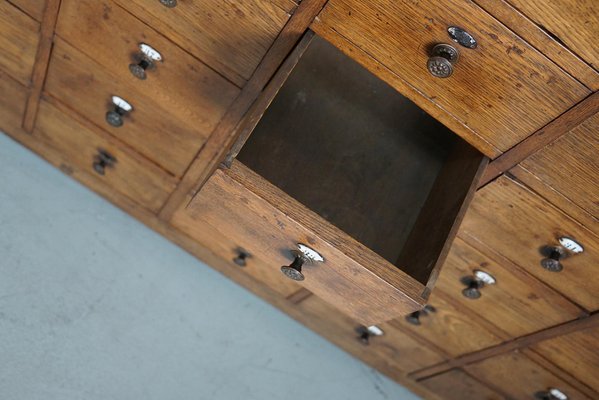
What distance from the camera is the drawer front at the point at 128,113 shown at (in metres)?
2.04

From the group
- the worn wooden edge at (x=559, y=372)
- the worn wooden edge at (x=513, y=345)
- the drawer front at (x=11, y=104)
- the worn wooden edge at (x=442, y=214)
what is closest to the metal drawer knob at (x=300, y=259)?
the worn wooden edge at (x=442, y=214)

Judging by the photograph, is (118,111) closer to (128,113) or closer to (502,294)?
(128,113)

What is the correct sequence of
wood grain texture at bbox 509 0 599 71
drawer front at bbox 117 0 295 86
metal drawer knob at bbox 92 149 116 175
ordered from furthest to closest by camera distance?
metal drawer knob at bbox 92 149 116 175 < drawer front at bbox 117 0 295 86 < wood grain texture at bbox 509 0 599 71

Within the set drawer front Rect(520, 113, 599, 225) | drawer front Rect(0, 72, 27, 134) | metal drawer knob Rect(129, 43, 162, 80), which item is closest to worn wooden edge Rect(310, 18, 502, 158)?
drawer front Rect(520, 113, 599, 225)

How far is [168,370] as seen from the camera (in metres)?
2.40

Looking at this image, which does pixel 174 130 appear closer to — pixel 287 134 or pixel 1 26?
pixel 287 134

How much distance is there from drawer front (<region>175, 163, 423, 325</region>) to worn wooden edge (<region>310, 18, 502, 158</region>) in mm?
374

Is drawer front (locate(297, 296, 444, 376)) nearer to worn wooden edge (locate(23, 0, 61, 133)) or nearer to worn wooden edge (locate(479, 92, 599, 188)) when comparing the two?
worn wooden edge (locate(479, 92, 599, 188))

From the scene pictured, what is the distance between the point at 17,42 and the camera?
206 cm

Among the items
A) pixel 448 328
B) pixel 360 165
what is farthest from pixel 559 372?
pixel 360 165

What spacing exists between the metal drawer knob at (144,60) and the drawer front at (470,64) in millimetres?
468

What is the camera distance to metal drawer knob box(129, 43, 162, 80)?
6.11ft

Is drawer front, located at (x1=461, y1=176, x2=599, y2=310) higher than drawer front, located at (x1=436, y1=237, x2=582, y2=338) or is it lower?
higher

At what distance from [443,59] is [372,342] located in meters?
1.38
